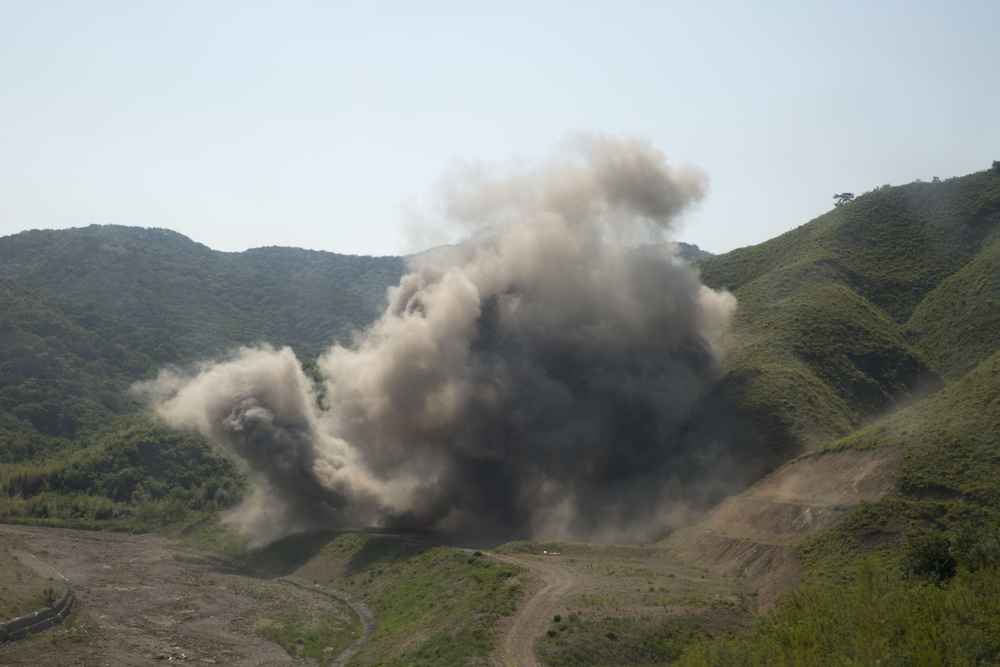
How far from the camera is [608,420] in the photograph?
292 ft

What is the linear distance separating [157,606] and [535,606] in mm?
27353

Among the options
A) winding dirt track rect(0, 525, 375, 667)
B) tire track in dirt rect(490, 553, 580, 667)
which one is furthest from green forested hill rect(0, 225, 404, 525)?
tire track in dirt rect(490, 553, 580, 667)

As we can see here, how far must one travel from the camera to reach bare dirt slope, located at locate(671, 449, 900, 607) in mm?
57312

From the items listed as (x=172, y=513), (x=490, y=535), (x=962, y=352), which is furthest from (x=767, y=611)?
(x=172, y=513)

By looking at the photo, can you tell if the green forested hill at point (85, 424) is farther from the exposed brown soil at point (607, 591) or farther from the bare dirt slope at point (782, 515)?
the bare dirt slope at point (782, 515)

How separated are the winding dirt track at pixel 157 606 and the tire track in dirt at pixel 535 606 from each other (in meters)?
10.9

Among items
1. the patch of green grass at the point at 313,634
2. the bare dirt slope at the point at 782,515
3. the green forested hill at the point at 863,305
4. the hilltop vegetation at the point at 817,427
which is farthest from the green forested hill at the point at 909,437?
the patch of green grass at the point at 313,634

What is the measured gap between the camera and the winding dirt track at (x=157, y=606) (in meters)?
50.1

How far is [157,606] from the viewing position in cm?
6247

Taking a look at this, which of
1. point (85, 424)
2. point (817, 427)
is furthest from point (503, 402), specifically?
point (85, 424)

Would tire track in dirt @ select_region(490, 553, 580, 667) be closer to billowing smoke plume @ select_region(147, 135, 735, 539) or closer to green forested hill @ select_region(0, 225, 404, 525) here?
billowing smoke plume @ select_region(147, 135, 735, 539)

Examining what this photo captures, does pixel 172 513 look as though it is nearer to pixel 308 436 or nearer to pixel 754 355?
pixel 308 436

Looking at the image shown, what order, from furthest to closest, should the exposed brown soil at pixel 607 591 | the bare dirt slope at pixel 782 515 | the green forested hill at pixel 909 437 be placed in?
the bare dirt slope at pixel 782 515 → the exposed brown soil at pixel 607 591 → the green forested hill at pixel 909 437

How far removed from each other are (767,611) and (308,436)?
50.8 m
